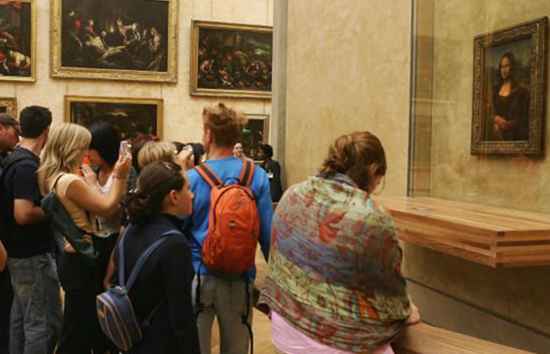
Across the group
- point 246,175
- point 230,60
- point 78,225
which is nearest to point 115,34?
point 230,60

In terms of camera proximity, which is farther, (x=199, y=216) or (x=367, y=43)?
(x=367, y=43)

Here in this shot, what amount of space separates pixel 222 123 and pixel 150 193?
952 millimetres

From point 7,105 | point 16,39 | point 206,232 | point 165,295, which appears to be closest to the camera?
point 165,295

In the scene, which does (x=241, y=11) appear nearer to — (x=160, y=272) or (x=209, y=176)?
(x=209, y=176)

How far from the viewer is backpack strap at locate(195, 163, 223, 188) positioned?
3.73 metres

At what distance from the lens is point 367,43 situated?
6332 mm

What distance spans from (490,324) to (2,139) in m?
4.96

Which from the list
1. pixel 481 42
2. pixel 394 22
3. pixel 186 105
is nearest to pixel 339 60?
pixel 394 22

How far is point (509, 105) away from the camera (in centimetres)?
425

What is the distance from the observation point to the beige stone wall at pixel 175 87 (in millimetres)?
13656

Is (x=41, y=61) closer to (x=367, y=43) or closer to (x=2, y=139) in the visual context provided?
(x=2, y=139)

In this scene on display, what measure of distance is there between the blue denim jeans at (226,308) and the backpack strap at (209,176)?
1.86ft

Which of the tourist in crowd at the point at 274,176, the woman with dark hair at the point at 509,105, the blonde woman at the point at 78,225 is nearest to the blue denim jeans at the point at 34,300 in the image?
the blonde woman at the point at 78,225

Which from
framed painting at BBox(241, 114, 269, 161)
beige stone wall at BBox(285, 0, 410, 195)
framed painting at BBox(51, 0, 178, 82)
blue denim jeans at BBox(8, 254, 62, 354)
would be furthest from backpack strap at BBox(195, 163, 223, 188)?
framed painting at BBox(241, 114, 269, 161)
